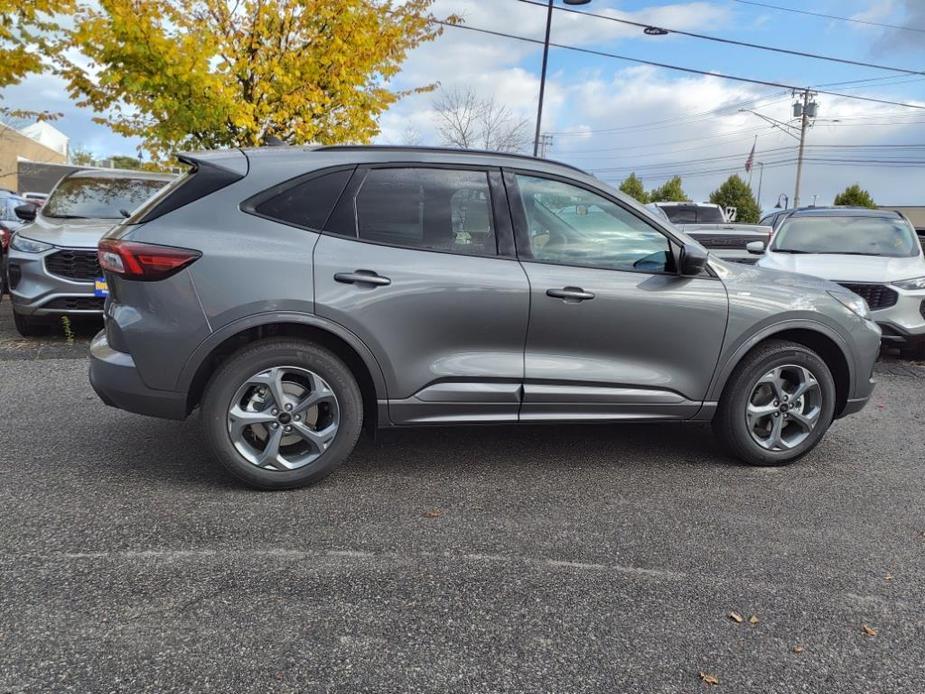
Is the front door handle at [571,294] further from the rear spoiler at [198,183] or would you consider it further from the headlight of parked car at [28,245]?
the headlight of parked car at [28,245]

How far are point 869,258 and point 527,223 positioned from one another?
6.19 metres

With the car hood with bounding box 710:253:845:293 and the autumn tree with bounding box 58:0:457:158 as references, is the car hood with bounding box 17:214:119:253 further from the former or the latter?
the car hood with bounding box 710:253:845:293

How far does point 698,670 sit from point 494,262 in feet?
7.32

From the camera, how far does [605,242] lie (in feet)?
14.0

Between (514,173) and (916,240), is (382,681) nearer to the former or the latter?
(514,173)

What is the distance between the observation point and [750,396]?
452cm

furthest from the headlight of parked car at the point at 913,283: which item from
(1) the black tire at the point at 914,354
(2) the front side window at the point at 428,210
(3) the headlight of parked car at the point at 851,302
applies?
(2) the front side window at the point at 428,210

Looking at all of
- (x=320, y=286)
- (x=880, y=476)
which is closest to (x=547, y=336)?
(x=320, y=286)

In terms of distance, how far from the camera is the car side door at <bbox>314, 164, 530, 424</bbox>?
3857 mm

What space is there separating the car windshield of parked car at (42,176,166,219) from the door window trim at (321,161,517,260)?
537 cm

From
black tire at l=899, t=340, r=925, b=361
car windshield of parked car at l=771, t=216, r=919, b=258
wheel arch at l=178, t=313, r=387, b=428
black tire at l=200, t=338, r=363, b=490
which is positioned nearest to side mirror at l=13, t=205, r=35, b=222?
wheel arch at l=178, t=313, r=387, b=428

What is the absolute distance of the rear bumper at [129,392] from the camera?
3.76 meters

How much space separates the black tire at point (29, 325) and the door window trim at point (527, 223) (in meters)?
6.13

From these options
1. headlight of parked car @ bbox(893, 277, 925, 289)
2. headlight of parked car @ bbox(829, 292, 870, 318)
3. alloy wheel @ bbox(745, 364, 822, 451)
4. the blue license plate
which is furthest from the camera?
headlight of parked car @ bbox(893, 277, 925, 289)
